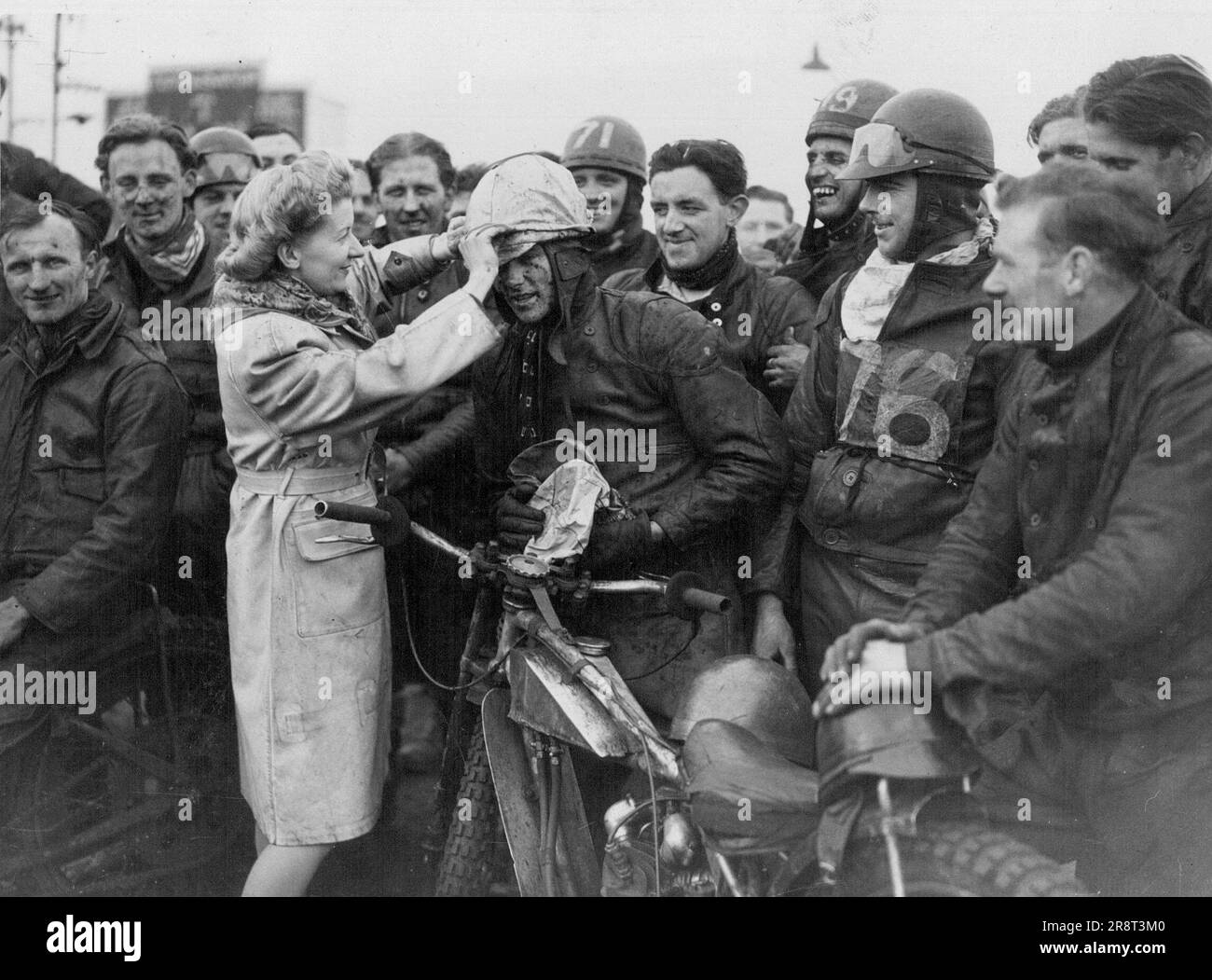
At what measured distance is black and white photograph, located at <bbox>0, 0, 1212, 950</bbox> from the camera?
9.92 feet

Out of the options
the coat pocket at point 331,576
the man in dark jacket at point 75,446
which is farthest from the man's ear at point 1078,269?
the man in dark jacket at point 75,446

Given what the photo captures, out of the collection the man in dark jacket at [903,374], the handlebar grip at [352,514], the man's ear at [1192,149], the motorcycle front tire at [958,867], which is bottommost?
the motorcycle front tire at [958,867]

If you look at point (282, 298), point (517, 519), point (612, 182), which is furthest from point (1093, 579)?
point (612, 182)

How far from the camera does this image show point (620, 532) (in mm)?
3793

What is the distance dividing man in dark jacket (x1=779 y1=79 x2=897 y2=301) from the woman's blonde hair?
193cm

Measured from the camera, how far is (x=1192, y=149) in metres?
3.45

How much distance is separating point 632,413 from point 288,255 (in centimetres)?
108

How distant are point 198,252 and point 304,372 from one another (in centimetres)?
199

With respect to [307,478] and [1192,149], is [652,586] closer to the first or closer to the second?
[307,478]

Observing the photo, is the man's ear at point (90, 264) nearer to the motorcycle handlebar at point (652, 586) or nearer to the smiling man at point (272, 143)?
the motorcycle handlebar at point (652, 586)

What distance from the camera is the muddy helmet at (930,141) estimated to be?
3734 millimetres

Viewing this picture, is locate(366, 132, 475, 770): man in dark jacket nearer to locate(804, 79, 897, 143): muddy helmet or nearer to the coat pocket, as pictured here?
the coat pocket

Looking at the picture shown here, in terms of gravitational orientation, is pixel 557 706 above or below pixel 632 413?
below

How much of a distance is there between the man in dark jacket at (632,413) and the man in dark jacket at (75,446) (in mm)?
1196
